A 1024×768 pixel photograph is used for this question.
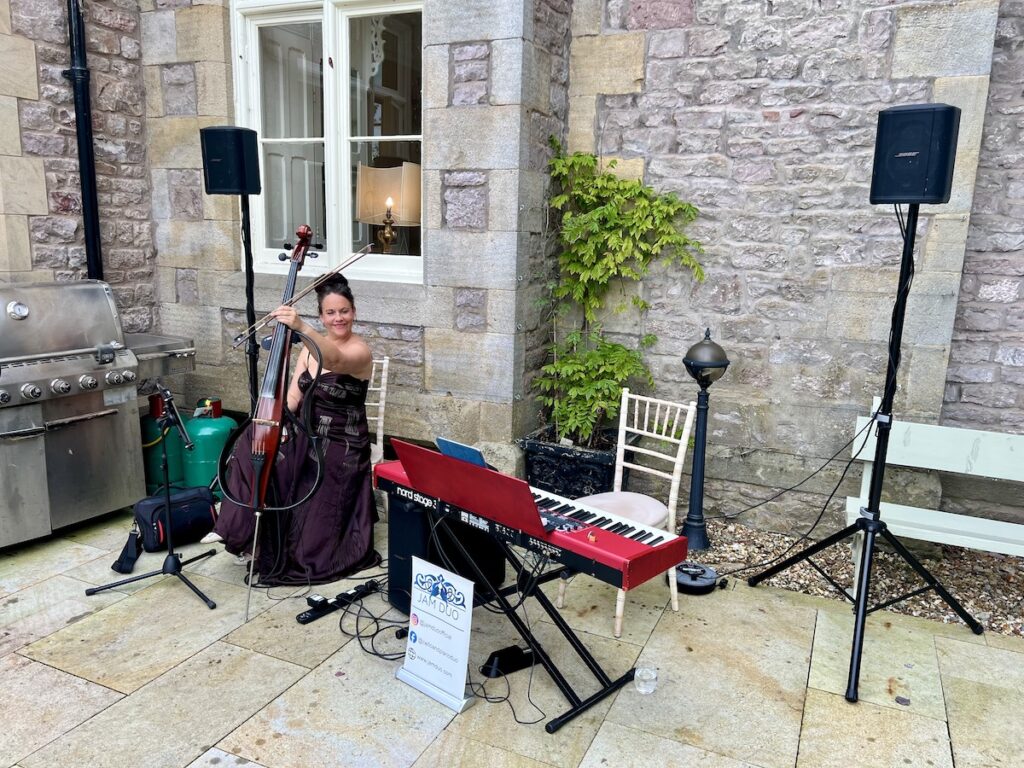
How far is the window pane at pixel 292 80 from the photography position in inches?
179

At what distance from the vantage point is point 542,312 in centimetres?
442

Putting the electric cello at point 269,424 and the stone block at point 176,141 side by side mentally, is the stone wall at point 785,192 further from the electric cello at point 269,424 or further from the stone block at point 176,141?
the stone block at point 176,141

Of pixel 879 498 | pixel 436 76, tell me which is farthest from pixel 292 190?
pixel 879 498

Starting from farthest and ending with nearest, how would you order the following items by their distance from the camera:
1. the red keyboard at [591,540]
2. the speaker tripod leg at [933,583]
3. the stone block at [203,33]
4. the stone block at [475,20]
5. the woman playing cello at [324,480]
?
the stone block at [203,33]
the stone block at [475,20]
the woman playing cello at [324,480]
the speaker tripod leg at [933,583]
the red keyboard at [591,540]

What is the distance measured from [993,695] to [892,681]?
1.12ft

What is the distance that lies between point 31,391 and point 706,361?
10.4ft

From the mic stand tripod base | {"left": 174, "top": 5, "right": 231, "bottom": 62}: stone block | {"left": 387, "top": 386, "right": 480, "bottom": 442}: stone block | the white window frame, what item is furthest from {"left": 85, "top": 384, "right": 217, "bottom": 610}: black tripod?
{"left": 174, "top": 5, "right": 231, "bottom": 62}: stone block

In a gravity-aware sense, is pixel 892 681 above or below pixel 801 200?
below

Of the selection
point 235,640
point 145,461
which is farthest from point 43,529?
point 235,640

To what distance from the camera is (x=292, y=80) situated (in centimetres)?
467

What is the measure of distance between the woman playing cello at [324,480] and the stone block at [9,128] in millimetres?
2069

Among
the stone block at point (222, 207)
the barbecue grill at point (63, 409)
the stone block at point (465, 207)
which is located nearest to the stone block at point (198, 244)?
the stone block at point (222, 207)

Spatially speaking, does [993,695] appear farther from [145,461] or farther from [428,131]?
[145,461]

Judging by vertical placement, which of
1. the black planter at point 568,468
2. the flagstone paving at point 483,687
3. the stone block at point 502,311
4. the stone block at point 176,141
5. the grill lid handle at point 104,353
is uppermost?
the stone block at point 176,141
